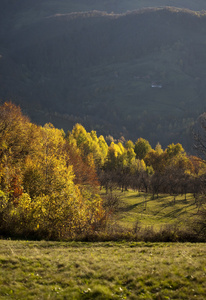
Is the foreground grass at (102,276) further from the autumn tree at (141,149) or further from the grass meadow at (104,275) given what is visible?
the autumn tree at (141,149)

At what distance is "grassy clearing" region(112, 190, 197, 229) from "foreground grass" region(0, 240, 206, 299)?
28176 millimetres

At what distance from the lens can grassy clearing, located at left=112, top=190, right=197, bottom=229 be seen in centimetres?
4997

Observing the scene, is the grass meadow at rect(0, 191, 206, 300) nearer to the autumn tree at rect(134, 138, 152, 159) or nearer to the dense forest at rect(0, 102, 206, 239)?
the dense forest at rect(0, 102, 206, 239)

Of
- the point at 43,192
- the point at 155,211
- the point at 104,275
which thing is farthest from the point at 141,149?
the point at 104,275

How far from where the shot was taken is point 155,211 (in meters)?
59.2

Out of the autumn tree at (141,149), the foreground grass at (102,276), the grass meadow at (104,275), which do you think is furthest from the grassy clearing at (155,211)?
the autumn tree at (141,149)

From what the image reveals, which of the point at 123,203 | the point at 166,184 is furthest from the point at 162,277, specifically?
the point at 166,184

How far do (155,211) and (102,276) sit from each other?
149 feet

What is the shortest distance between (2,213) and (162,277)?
60.5 ft

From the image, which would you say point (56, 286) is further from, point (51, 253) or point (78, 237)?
point (78, 237)

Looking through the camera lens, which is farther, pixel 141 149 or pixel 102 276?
pixel 141 149

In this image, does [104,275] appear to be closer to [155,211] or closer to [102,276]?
[102,276]

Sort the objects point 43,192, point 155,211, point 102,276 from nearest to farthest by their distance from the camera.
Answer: point 102,276, point 43,192, point 155,211

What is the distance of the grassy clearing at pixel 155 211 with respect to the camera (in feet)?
164
